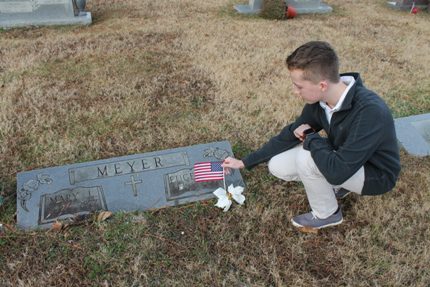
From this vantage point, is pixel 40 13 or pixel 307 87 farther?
pixel 40 13

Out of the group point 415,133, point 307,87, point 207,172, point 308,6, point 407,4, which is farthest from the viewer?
point 407,4

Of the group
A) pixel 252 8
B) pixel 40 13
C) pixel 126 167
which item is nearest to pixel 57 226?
pixel 126 167

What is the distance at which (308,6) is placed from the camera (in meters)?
8.37

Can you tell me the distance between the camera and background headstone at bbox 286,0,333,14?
8227 mm

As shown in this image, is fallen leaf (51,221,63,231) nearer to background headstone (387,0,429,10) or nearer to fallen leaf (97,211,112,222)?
fallen leaf (97,211,112,222)

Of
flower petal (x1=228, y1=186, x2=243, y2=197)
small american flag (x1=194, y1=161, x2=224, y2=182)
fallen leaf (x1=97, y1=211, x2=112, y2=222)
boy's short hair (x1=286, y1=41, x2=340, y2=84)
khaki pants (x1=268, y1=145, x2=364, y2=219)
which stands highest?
boy's short hair (x1=286, y1=41, x2=340, y2=84)

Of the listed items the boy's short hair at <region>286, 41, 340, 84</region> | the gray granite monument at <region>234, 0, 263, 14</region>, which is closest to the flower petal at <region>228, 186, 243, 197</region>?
the boy's short hair at <region>286, 41, 340, 84</region>

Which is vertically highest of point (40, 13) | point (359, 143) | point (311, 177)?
point (359, 143)

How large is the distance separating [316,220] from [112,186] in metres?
1.57

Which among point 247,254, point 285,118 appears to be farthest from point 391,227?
point 285,118

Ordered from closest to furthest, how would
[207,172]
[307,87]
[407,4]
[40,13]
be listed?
1. [307,87]
2. [207,172]
3. [40,13]
4. [407,4]

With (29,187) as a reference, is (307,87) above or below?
above

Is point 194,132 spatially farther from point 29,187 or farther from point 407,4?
point 407,4

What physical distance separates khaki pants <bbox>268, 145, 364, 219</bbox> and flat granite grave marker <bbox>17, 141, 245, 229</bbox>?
0.49 meters
